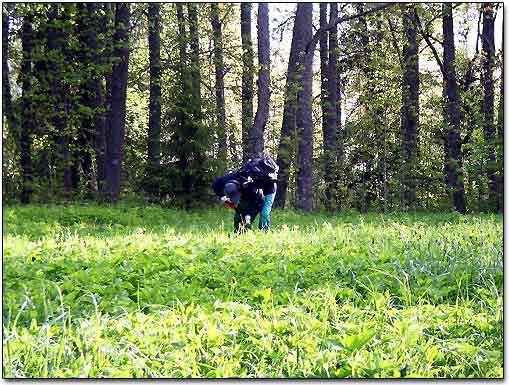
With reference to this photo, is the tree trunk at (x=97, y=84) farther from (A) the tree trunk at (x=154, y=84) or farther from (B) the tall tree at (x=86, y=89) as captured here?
(A) the tree trunk at (x=154, y=84)

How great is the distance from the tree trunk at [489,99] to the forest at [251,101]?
51 millimetres

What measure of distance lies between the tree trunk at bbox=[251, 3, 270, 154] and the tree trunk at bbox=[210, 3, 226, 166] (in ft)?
1.43

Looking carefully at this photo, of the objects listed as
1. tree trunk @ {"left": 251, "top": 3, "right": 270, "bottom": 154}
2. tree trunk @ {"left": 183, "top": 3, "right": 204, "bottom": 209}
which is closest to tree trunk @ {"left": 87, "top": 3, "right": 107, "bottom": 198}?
tree trunk @ {"left": 183, "top": 3, "right": 204, "bottom": 209}

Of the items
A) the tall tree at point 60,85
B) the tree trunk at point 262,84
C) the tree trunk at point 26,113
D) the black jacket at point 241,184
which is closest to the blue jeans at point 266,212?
the black jacket at point 241,184

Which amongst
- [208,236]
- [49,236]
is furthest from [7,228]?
[208,236]

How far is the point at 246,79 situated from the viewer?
879 centimetres

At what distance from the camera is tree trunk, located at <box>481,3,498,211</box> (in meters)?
5.45

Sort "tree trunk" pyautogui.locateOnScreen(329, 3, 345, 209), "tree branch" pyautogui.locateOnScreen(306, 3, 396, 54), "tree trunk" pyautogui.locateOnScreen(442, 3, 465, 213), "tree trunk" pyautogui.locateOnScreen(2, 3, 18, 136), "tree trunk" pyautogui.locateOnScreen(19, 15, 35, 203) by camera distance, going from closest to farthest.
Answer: "tree trunk" pyautogui.locateOnScreen(2, 3, 18, 136), "tree trunk" pyautogui.locateOnScreen(19, 15, 35, 203), "tree trunk" pyautogui.locateOnScreen(442, 3, 465, 213), "tree branch" pyautogui.locateOnScreen(306, 3, 396, 54), "tree trunk" pyautogui.locateOnScreen(329, 3, 345, 209)

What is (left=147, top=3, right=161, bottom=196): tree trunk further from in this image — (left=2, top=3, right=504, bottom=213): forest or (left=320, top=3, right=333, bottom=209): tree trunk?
(left=320, top=3, right=333, bottom=209): tree trunk

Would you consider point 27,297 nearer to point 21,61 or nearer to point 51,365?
point 51,365

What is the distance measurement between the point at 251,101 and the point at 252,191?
1.93 meters

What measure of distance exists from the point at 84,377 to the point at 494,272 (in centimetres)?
284

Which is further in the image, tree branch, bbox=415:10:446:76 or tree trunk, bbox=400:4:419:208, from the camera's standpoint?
tree trunk, bbox=400:4:419:208

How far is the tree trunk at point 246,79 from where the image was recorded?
713 centimetres
